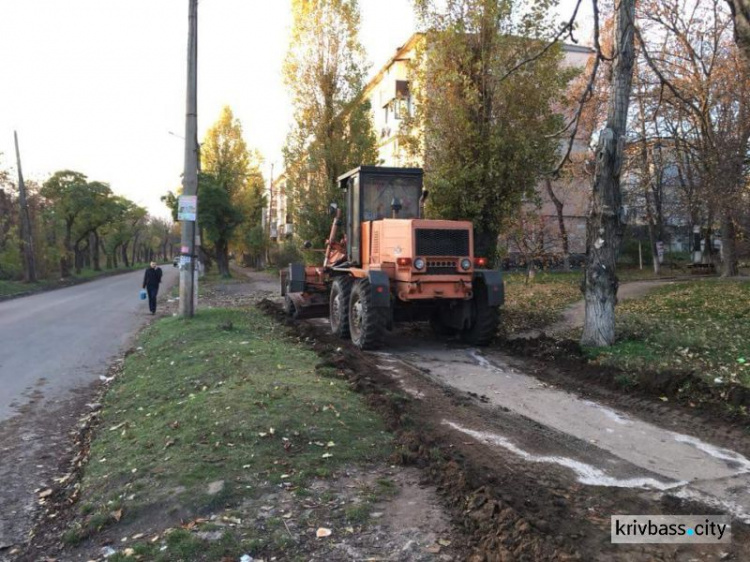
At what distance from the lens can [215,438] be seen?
17.8ft

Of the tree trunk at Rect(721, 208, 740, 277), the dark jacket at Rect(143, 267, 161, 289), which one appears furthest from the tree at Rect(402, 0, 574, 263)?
the tree trunk at Rect(721, 208, 740, 277)

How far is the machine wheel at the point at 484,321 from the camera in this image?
441 inches

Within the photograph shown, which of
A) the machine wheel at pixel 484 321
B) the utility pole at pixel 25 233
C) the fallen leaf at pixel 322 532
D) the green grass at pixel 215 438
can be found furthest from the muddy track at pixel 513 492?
the utility pole at pixel 25 233

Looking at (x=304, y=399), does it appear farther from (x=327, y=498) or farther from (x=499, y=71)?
(x=499, y=71)

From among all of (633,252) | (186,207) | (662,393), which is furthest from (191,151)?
(633,252)

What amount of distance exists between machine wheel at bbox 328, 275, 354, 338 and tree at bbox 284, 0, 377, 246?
10962 mm

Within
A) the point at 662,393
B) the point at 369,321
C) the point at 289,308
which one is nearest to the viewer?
the point at 662,393

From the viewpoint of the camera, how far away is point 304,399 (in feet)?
21.5

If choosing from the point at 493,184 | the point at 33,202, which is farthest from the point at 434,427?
the point at 33,202

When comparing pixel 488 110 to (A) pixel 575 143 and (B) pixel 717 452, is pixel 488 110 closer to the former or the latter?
(B) pixel 717 452

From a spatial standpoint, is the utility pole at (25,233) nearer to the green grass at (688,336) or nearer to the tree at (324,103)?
the tree at (324,103)

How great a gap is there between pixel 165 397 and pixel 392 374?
3139 millimetres

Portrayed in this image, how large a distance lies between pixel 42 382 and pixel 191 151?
681cm

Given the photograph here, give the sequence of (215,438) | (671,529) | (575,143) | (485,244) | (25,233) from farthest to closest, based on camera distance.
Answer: (25,233)
(575,143)
(485,244)
(215,438)
(671,529)
